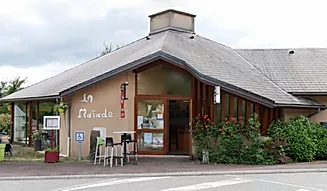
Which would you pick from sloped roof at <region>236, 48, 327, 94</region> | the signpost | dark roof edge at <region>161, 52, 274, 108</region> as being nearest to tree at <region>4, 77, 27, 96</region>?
sloped roof at <region>236, 48, 327, 94</region>

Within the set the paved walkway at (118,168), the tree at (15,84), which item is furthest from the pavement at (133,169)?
the tree at (15,84)

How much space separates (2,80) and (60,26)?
63.4ft

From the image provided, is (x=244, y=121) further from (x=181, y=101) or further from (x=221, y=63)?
(x=221, y=63)

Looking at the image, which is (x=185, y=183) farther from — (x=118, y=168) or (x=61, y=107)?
(x=61, y=107)

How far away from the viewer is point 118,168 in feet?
41.4

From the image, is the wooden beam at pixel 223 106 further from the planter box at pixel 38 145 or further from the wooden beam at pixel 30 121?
the wooden beam at pixel 30 121

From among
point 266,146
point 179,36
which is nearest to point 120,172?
Answer: point 266,146

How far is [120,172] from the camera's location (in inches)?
461

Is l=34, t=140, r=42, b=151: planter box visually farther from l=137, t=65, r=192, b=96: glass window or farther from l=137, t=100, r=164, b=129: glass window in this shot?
l=137, t=65, r=192, b=96: glass window

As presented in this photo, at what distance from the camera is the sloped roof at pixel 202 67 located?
14.8 meters

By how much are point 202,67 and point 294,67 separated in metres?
6.28

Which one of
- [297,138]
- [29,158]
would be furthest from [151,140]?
[297,138]

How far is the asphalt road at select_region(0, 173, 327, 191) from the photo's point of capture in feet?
30.9

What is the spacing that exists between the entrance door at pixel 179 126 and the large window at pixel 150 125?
38cm
